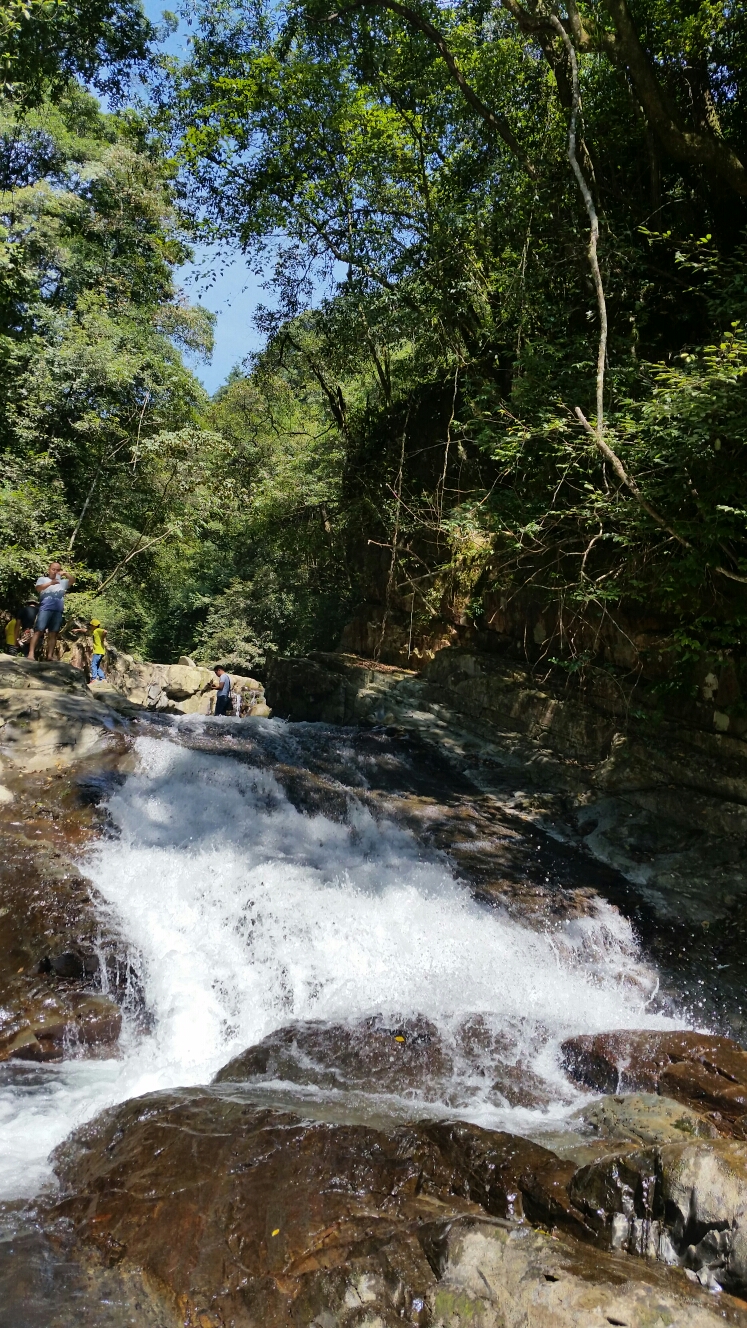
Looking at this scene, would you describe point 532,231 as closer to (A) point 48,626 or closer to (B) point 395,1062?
(A) point 48,626

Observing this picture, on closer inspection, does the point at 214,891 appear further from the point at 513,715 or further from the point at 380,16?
the point at 380,16

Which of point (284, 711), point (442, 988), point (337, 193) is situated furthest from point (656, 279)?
point (284, 711)

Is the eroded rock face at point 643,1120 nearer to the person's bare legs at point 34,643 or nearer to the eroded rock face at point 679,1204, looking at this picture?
the eroded rock face at point 679,1204

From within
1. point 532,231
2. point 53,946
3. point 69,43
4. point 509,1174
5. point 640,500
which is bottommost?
point 53,946

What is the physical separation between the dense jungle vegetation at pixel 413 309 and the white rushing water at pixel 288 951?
3601 millimetres

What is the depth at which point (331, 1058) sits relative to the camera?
4.55m

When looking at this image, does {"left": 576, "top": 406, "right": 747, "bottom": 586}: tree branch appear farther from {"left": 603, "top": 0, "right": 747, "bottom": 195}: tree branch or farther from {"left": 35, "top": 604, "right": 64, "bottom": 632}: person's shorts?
{"left": 35, "top": 604, "right": 64, "bottom": 632}: person's shorts

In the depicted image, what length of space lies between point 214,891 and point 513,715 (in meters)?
5.30

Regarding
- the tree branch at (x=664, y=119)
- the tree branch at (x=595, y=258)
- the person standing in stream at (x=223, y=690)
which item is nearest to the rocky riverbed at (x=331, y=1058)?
the tree branch at (x=595, y=258)

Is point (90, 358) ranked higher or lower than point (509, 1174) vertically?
higher

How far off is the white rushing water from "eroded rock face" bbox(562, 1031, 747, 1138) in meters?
0.26

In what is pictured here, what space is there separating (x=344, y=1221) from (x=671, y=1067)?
2433mm

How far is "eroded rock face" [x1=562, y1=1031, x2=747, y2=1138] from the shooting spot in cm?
409

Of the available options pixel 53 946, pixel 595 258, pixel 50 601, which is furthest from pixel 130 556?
pixel 53 946
